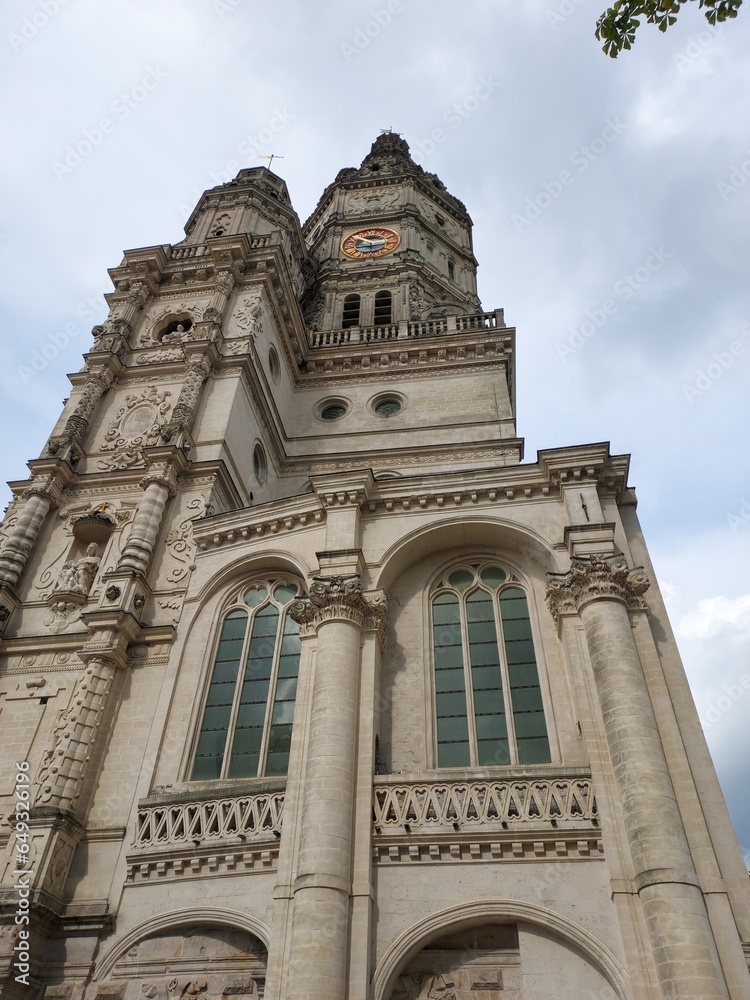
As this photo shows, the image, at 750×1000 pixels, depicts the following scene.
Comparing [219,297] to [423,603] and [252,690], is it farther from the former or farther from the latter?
[252,690]

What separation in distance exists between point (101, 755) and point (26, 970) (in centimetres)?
395

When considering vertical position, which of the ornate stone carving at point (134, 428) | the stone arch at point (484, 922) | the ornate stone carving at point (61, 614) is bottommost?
the stone arch at point (484, 922)

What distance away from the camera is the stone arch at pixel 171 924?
11.9 meters

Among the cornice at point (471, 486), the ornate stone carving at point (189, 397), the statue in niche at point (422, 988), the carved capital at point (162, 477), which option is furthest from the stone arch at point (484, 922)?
the ornate stone carving at point (189, 397)

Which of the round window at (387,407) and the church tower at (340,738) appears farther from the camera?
the round window at (387,407)

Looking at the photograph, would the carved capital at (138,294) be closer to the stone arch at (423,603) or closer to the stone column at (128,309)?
the stone column at (128,309)

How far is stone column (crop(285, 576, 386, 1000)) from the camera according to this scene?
10320 millimetres

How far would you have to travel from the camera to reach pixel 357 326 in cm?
3353

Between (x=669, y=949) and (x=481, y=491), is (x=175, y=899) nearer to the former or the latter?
(x=669, y=949)

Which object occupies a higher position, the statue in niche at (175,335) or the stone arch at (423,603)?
the statue in niche at (175,335)

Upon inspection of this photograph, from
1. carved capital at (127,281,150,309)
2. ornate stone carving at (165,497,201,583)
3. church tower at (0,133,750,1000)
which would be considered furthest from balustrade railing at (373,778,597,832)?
carved capital at (127,281,150,309)

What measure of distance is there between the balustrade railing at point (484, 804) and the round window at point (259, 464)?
1449 cm

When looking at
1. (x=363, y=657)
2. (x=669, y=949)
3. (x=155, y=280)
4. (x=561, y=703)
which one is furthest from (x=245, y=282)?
(x=669, y=949)

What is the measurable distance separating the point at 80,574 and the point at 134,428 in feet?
19.7
